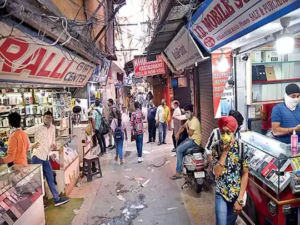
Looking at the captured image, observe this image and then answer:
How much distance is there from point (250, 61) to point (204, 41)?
3.83ft

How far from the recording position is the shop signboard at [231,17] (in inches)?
117

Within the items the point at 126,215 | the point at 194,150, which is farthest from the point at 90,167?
the point at 194,150

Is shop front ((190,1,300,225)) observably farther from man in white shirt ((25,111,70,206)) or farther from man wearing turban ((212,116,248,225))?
man in white shirt ((25,111,70,206))

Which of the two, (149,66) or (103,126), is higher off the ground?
(149,66)

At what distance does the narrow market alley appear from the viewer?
509cm

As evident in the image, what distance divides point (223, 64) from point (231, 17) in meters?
1.93

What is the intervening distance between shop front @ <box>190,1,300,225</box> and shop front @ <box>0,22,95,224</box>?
3.34 m

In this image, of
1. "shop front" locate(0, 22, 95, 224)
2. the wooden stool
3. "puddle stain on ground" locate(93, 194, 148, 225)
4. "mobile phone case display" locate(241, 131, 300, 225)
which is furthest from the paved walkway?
"mobile phone case display" locate(241, 131, 300, 225)

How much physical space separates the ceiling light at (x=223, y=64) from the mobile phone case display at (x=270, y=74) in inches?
21.2

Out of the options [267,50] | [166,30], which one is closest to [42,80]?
[166,30]

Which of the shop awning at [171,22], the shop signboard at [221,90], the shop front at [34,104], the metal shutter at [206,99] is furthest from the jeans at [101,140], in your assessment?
the shop signboard at [221,90]

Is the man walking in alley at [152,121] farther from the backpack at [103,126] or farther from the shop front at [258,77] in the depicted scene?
the shop front at [258,77]

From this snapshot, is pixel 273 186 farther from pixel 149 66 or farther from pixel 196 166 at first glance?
pixel 149 66

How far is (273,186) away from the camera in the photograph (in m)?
3.62
